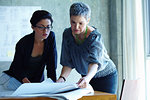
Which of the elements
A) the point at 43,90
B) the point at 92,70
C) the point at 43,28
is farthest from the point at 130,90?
the point at 43,28

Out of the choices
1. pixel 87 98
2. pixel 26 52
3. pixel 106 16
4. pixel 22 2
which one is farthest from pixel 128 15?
pixel 87 98

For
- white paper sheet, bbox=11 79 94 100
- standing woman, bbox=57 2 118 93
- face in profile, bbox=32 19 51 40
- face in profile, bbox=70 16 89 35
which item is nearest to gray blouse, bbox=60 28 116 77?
standing woman, bbox=57 2 118 93

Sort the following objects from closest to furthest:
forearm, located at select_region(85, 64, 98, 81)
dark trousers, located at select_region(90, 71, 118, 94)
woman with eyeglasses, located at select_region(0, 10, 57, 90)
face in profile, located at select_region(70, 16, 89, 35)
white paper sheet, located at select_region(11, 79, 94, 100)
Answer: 1. white paper sheet, located at select_region(11, 79, 94, 100)
2. forearm, located at select_region(85, 64, 98, 81)
3. face in profile, located at select_region(70, 16, 89, 35)
4. dark trousers, located at select_region(90, 71, 118, 94)
5. woman with eyeglasses, located at select_region(0, 10, 57, 90)

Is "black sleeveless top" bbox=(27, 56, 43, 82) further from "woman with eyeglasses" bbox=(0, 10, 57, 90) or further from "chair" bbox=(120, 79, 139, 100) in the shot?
"chair" bbox=(120, 79, 139, 100)

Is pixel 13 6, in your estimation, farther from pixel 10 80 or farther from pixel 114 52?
pixel 10 80

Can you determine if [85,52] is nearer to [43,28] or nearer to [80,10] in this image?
[80,10]

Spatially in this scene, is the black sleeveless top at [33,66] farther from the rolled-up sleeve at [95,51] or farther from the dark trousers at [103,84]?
the rolled-up sleeve at [95,51]

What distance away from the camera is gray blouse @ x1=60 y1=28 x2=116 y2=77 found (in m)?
1.71

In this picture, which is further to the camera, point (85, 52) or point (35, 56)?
point (35, 56)

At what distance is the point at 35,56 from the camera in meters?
2.20

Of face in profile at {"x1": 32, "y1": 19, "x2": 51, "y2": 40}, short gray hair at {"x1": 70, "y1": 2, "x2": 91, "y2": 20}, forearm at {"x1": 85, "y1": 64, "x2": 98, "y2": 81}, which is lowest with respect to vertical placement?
forearm at {"x1": 85, "y1": 64, "x2": 98, "y2": 81}

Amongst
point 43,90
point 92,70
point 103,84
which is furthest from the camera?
point 103,84

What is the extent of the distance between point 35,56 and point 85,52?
0.55 metres

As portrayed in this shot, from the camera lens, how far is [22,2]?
12.4 feet
